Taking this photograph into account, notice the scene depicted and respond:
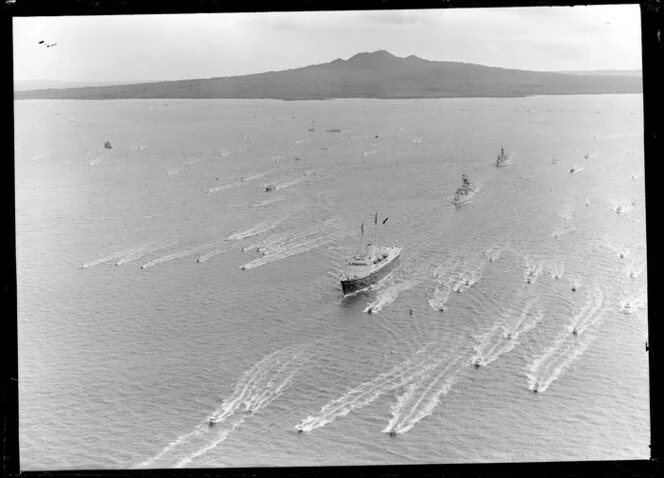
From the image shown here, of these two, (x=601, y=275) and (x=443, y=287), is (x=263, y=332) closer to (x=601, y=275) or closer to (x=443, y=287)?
(x=443, y=287)

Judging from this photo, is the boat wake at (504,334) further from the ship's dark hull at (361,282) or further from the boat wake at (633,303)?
the ship's dark hull at (361,282)

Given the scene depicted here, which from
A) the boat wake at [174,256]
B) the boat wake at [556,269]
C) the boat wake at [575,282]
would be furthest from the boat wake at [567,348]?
the boat wake at [174,256]

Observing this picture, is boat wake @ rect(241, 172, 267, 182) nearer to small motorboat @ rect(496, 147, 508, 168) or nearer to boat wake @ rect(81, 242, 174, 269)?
boat wake @ rect(81, 242, 174, 269)

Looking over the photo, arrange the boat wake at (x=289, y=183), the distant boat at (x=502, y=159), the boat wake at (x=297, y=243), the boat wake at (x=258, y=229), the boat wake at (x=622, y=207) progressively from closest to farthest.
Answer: the boat wake at (x=297, y=243)
the boat wake at (x=258, y=229)
the boat wake at (x=622, y=207)
the boat wake at (x=289, y=183)
the distant boat at (x=502, y=159)

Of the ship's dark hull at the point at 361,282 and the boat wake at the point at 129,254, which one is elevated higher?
the boat wake at the point at 129,254

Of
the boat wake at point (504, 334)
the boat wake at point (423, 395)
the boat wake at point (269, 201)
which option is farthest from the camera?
the boat wake at point (269, 201)

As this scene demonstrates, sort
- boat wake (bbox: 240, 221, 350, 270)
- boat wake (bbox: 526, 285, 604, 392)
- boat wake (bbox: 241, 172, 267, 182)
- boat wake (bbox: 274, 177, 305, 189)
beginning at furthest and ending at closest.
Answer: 1. boat wake (bbox: 241, 172, 267, 182)
2. boat wake (bbox: 274, 177, 305, 189)
3. boat wake (bbox: 240, 221, 350, 270)
4. boat wake (bbox: 526, 285, 604, 392)

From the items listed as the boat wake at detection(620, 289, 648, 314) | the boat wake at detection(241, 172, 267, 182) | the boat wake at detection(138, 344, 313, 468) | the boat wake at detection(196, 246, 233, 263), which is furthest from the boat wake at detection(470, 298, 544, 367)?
the boat wake at detection(241, 172, 267, 182)

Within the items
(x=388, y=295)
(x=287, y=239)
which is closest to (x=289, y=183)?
(x=287, y=239)
